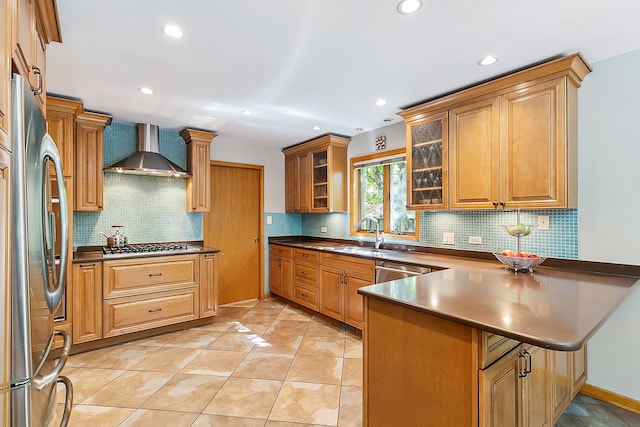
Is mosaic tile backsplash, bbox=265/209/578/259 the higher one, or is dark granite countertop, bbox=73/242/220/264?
mosaic tile backsplash, bbox=265/209/578/259

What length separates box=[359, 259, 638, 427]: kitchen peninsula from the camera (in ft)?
3.97

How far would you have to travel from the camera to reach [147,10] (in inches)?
65.6

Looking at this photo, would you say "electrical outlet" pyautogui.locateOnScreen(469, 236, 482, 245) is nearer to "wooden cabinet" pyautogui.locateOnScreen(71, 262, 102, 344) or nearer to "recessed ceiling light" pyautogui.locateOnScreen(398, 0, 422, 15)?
"recessed ceiling light" pyautogui.locateOnScreen(398, 0, 422, 15)

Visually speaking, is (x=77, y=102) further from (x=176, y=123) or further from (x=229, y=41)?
(x=229, y=41)

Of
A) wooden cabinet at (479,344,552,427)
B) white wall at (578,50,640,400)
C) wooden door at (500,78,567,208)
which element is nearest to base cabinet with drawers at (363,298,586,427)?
wooden cabinet at (479,344,552,427)

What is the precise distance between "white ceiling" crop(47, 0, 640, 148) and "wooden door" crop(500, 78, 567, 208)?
25 cm

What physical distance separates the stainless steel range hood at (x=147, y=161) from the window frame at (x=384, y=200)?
2.15 m

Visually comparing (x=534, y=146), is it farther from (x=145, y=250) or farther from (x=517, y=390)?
(x=145, y=250)

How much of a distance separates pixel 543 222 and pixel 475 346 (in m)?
1.76

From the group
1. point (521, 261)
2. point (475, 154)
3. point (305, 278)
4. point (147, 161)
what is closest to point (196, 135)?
point (147, 161)

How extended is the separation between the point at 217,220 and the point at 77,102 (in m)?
2.13

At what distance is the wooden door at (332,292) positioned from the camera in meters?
3.54

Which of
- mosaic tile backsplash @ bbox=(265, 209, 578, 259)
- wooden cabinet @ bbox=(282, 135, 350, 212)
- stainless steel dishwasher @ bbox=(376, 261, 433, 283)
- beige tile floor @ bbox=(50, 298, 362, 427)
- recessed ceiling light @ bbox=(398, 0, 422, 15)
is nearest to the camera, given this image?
recessed ceiling light @ bbox=(398, 0, 422, 15)

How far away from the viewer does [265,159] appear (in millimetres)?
4926
